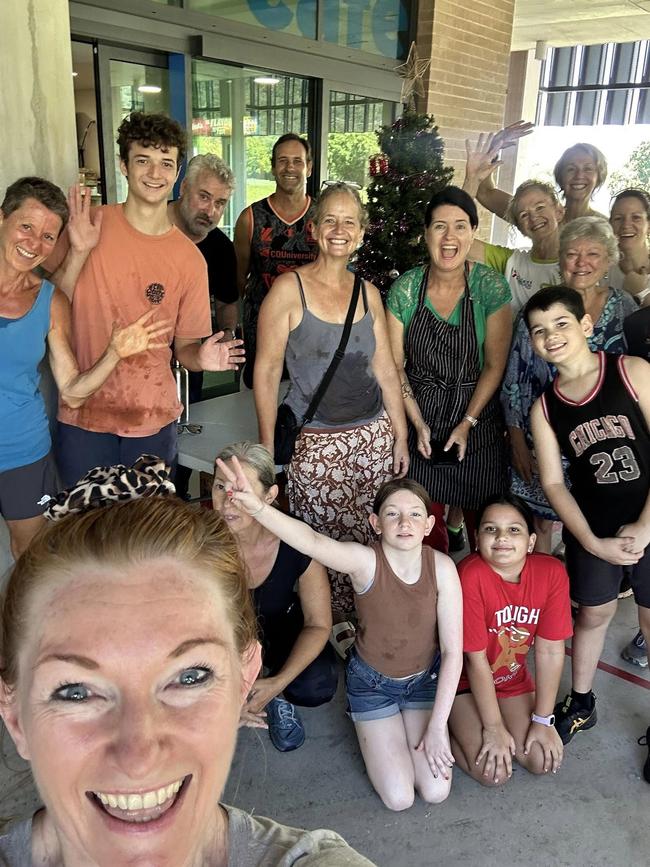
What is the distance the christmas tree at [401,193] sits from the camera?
423cm

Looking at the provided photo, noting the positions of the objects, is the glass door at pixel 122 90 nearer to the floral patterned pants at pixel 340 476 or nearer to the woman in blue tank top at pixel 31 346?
the woman in blue tank top at pixel 31 346

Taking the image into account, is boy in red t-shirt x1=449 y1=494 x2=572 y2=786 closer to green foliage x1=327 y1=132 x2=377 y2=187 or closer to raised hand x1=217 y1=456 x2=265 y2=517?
raised hand x1=217 y1=456 x2=265 y2=517

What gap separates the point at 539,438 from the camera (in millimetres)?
2650

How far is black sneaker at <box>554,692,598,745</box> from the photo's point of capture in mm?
2654

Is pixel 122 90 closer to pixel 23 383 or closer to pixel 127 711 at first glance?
pixel 23 383

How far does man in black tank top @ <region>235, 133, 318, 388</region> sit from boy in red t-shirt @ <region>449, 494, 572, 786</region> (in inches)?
77.2

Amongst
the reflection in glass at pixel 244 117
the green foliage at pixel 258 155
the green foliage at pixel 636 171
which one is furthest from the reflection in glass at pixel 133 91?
the green foliage at pixel 636 171

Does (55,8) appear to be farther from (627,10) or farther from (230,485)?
(627,10)

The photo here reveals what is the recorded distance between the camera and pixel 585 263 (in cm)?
286

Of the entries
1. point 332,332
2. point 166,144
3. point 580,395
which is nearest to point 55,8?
point 166,144

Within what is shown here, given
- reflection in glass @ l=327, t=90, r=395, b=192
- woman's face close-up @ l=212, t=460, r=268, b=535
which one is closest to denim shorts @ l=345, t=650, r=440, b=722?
woman's face close-up @ l=212, t=460, r=268, b=535

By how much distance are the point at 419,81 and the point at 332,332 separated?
16.4 ft

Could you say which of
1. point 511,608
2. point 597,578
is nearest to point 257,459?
point 511,608

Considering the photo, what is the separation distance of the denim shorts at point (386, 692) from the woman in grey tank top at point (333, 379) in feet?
2.00
